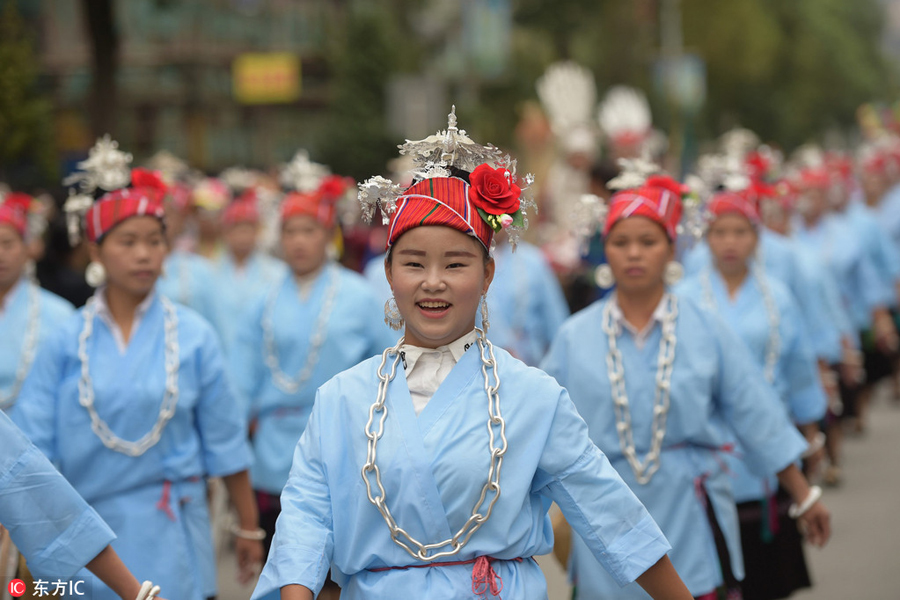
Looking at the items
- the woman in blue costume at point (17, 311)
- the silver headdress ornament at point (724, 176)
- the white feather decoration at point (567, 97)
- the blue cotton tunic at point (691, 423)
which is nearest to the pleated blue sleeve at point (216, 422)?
the blue cotton tunic at point (691, 423)

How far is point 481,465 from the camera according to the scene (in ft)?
10.6

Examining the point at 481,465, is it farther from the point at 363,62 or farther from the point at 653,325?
the point at 363,62

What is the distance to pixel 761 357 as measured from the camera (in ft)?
21.4

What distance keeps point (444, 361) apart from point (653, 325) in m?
1.82

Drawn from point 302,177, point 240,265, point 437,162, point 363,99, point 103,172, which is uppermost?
point 363,99

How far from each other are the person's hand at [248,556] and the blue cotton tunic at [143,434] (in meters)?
0.13

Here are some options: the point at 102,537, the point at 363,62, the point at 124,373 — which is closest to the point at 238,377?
the point at 124,373

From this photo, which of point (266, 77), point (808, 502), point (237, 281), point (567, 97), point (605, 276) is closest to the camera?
point (808, 502)

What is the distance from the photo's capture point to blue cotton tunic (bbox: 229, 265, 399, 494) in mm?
6742

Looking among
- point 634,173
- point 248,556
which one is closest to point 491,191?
point 634,173

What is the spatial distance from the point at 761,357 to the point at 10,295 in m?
4.20

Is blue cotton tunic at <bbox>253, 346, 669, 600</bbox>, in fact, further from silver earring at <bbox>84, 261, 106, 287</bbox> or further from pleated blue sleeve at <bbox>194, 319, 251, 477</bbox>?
silver earring at <bbox>84, 261, 106, 287</bbox>

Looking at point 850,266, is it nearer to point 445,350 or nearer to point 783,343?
point 783,343

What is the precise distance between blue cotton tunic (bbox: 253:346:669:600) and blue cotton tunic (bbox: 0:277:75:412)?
3821 mm
